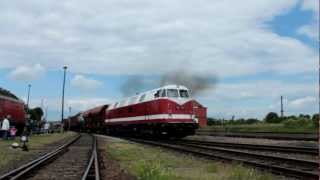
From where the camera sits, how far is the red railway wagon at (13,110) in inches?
1705

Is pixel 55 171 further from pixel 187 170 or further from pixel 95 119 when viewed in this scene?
pixel 95 119

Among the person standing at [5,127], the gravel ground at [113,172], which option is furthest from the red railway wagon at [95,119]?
the gravel ground at [113,172]

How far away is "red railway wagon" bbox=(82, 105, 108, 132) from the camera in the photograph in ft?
212

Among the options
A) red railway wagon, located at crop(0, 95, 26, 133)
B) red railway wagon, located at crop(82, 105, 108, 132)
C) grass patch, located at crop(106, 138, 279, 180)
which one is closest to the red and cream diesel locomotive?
red railway wagon, located at crop(0, 95, 26, 133)

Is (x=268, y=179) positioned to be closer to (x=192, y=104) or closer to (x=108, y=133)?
(x=192, y=104)

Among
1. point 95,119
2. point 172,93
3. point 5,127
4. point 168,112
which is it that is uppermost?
point 172,93

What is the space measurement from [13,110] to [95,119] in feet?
75.1

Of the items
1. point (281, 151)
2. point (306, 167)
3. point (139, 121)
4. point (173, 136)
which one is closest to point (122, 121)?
point (139, 121)

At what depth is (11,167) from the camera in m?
18.0

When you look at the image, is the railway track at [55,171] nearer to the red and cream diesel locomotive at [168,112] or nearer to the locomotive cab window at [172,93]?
the red and cream diesel locomotive at [168,112]

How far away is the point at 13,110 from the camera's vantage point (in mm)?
48031

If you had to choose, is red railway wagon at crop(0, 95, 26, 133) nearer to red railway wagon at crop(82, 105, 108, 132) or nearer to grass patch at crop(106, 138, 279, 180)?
red railway wagon at crop(82, 105, 108, 132)

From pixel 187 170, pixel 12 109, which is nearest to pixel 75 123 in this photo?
pixel 12 109

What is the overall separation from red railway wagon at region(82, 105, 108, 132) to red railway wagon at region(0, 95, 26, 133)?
1278 centimetres
